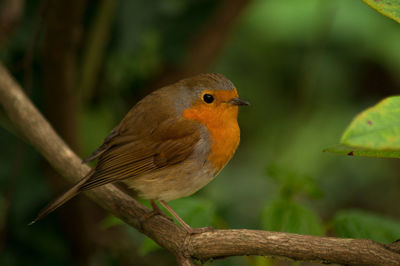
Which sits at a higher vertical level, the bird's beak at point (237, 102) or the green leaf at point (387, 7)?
the green leaf at point (387, 7)

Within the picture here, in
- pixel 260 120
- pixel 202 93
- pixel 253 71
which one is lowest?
pixel 260 120

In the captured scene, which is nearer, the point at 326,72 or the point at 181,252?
the point at 181,252

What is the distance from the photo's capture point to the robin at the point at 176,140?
7.49 ft

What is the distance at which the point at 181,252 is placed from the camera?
186 cm

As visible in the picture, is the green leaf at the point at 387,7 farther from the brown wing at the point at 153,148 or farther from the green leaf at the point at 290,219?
the brown wing at the point at 153,148

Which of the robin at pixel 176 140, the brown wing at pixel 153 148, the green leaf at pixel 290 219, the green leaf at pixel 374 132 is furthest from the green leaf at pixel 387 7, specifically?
the brown wing at pixel 153 148

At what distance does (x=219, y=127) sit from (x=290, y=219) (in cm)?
56

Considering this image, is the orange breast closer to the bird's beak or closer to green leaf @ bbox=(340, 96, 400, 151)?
the bird's beak

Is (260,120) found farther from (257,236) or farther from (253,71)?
(257,236)

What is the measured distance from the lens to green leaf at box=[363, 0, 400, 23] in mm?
1287

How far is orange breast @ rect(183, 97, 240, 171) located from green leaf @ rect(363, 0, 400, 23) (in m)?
1.11

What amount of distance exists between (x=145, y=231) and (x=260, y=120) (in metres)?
3.11

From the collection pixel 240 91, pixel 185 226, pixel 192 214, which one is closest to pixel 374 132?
pixel 185 226

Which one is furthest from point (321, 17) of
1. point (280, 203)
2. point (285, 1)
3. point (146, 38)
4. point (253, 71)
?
point (280, 203)
